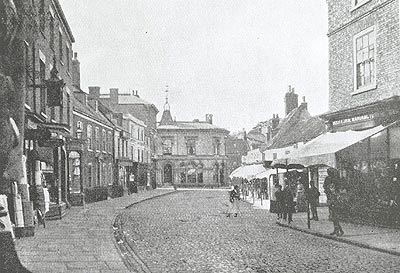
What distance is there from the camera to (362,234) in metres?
14.3

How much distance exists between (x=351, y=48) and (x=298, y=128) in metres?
22.0

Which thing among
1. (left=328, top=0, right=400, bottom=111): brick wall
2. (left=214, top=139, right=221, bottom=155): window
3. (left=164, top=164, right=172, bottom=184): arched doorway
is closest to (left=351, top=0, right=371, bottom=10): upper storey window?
(left=328, top=0, right=400, bottom=111): brick wall

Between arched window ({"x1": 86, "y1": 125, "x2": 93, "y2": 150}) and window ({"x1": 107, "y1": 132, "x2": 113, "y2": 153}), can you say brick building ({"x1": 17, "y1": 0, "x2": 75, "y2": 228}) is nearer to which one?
arched window ({"x1": 86, "y1": 125, "x2": 93, "y2": 150})

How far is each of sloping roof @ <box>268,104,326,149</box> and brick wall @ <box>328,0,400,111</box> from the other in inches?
566

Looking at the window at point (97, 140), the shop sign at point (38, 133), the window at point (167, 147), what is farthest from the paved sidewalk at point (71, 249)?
the window at point (167, 147)

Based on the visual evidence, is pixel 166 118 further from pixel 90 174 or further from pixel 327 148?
pixel 327 148

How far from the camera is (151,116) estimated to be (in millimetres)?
70688

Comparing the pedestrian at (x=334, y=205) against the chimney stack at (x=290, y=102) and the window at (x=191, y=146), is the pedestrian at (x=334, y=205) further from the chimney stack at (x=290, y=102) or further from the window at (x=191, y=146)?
the window at (x=191, y=146)

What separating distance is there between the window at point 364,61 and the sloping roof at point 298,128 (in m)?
15.7

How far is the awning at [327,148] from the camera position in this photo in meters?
15.8

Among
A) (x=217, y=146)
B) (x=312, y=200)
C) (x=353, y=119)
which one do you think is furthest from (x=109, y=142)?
(x=217, y=146)

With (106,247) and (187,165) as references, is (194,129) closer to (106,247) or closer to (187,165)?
(187,165)

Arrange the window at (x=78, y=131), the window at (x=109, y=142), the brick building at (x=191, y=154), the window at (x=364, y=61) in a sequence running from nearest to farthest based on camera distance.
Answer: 1. the window at (x=364, y=61)
2. the window at (x=78, y=131)
3. the window at (x=109, y=142)
4. the brick building at (x=191, y=154)

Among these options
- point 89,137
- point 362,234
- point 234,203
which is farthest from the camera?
point 89,137
